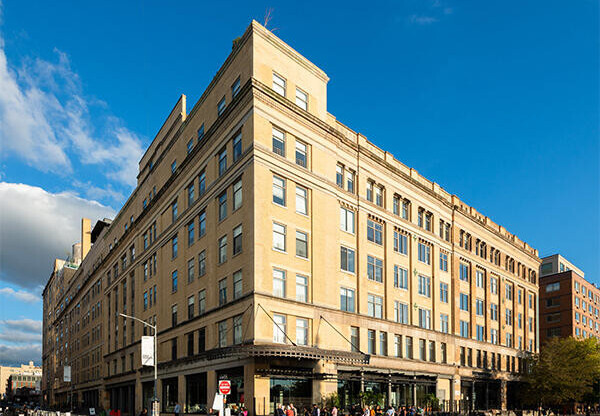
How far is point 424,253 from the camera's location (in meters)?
57.9

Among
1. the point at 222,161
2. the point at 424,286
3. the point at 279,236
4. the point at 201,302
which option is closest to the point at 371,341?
the point at 424,286

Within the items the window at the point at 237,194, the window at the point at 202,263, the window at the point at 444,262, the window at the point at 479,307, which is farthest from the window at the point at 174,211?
the window at the point at 479,307

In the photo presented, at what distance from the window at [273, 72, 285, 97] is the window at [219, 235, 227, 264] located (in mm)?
11764

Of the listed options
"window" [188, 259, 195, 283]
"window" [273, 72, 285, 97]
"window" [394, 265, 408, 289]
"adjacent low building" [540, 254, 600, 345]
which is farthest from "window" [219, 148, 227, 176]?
"adjacent low building" [540, 254, 600, 345]

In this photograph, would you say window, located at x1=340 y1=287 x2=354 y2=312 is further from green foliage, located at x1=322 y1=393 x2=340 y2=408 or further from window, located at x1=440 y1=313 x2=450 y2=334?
window, located at x1=440 y1=313 x2=450 y2=334

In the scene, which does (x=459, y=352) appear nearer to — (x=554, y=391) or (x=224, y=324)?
(x=554, y=391)

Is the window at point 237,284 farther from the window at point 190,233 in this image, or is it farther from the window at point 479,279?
the window at point 479,279

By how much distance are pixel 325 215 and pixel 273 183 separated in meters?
5.80

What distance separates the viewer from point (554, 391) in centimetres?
6769

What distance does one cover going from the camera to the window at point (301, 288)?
40875 millimetres

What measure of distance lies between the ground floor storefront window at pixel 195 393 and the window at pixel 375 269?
53.6ft

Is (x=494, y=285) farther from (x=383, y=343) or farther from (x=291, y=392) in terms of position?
(x=291, y=392)

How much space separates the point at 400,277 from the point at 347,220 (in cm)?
970

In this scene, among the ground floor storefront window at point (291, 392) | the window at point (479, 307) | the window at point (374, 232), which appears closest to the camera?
the ground floor storefront window at point (291, 392)
